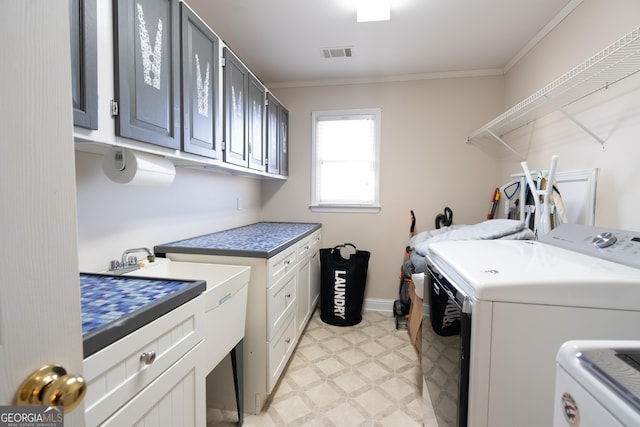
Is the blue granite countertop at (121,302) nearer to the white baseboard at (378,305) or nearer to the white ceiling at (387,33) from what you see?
the white ceiling at (387,33)

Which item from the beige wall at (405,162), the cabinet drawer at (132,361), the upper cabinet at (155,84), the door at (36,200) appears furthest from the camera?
the beige wall at (405,162)

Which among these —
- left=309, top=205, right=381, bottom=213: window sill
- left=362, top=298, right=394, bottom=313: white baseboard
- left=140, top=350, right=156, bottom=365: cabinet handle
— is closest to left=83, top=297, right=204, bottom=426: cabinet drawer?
left=140, top=350, right=156, bottom=365: cabinet handle

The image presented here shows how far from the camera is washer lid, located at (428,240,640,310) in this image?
0.86 meters

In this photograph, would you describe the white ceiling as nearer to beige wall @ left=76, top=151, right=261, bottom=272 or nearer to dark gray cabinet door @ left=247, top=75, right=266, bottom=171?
dark gray cabinet door @ left=247, top=75, right=266, bottom=171

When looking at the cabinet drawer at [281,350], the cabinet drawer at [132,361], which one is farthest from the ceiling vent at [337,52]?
the cabinet drawer at [132,361]

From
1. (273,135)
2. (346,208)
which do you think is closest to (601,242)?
(346,208)

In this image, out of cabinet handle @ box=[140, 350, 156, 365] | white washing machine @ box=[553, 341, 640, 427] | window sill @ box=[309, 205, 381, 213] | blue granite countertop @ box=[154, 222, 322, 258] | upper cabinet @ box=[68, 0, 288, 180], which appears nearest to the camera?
white washing machine @ box=[553, 341, 640, 427]

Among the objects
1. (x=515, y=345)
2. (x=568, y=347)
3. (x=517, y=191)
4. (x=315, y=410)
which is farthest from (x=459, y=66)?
(x=315, y=410)

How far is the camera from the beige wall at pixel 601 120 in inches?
55.4

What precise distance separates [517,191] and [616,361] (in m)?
2.15

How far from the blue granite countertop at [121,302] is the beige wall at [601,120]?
209cm

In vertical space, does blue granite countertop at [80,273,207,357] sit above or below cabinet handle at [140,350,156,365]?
above

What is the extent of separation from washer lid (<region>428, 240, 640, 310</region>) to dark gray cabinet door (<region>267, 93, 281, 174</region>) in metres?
1.86

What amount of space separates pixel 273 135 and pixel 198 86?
1220mm
